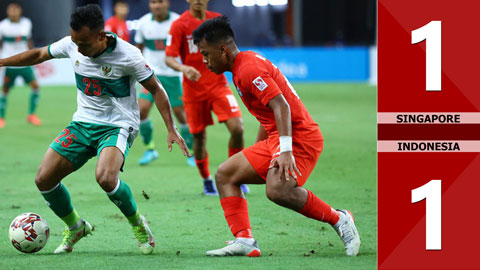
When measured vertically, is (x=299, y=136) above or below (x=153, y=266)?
above

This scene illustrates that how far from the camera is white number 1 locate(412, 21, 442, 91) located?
3.80 meters

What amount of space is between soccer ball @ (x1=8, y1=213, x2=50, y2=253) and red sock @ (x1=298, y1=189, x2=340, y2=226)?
1.87 metres

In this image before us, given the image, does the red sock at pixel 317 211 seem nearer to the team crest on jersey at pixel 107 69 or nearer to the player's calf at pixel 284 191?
the player's calf at pixel 284 191

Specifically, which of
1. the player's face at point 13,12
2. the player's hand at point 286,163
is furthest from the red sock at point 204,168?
the player's face at point 13,12

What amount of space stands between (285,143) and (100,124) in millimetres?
1514

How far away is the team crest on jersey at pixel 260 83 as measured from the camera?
16.6ft

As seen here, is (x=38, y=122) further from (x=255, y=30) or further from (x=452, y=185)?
(x=255, y=30)

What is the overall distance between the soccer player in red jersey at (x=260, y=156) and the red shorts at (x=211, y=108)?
8.46 feet

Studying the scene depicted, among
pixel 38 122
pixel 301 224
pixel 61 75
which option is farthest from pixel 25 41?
pixel 301 224

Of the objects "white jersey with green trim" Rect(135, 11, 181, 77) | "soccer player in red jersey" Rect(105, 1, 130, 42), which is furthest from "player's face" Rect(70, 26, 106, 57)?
"soccer player in red jersey" Rect(105, 1, 130, 42)

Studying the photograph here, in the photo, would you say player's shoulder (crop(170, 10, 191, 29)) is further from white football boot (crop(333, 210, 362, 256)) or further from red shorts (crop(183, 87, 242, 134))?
white football boot (crop(333, 210, 362, 256))

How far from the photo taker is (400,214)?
395 centimetres

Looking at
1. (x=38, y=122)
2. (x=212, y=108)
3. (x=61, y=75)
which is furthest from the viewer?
(x=61, y=75)

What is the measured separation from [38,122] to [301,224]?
967 cm
